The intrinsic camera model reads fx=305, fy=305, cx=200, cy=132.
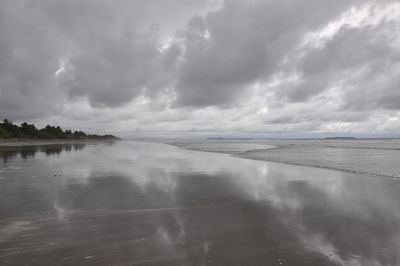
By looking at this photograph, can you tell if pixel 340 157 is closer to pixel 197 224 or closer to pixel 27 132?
pixel 197 224

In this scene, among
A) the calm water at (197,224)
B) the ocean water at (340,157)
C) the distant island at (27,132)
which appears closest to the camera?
the calm water at (197,224)

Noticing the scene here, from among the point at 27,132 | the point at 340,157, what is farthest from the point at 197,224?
the point at 27,132

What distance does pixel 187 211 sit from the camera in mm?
10594

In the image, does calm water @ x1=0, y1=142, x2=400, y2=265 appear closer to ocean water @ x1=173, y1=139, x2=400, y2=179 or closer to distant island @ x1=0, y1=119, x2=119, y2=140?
ocean water @ x1=173, y1=139, x2=400, y2=179

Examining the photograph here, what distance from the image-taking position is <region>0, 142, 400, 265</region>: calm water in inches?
260

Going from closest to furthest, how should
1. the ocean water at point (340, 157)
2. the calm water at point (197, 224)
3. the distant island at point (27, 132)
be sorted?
1. the calm water at point (197, 224)
2. the ocean water at point (340, 157)
3. the distant island at point (27, 132)

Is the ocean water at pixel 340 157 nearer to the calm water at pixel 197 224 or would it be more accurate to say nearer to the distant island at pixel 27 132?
the calm water at pixel 197 224

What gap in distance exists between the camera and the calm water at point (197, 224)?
6.61 metres

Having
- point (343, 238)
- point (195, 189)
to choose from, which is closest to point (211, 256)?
point (343, 238)

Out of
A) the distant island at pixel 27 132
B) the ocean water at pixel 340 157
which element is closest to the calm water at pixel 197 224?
the ocean water at pixel 340 157

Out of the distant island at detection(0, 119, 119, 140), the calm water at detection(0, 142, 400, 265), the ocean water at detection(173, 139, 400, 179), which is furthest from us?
the distant island at detection(0, 119, 119, 140)

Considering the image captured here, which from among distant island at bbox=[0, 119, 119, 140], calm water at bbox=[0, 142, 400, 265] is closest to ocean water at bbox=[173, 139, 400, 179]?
calm water at bbox=[0, 142, 400, 265]

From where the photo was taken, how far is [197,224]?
901cm

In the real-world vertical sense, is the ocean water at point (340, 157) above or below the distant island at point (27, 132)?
below
